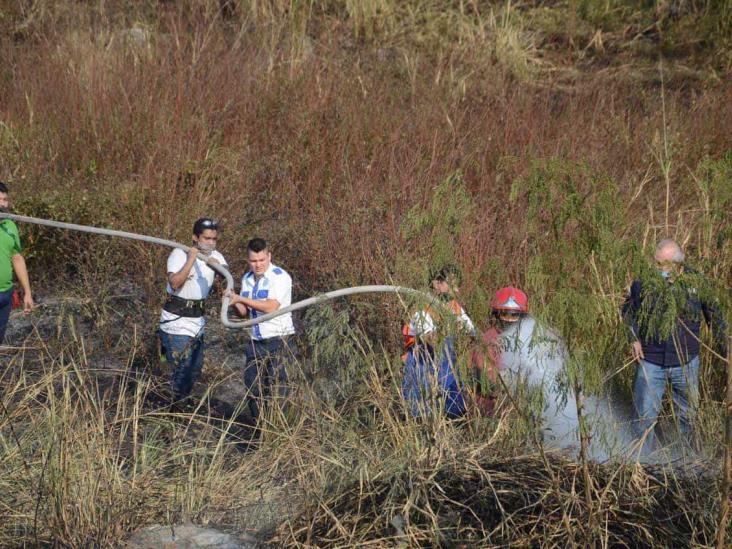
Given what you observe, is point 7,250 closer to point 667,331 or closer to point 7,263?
point 7,263

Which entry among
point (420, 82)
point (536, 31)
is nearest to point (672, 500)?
point (420, 82)

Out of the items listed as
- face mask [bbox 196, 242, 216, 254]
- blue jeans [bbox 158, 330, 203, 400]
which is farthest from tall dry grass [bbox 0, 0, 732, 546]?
face mask [bbox 196, 242, 216, 254]

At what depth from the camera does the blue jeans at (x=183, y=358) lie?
6.10 meters

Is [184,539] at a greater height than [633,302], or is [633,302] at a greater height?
[633,302]

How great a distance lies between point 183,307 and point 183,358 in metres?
0.34

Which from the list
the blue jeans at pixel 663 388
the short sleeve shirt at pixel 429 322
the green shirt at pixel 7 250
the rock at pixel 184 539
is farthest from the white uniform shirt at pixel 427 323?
the green shirt at pixel 7 250

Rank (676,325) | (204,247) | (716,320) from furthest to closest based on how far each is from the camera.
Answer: (204,247)
(676,325)
(716,320)

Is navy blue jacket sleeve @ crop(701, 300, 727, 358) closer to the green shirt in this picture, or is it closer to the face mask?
the face mask

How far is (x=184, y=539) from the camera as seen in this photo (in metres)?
4.09

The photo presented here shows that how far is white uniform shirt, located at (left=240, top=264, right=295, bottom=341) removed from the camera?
5.87 metres

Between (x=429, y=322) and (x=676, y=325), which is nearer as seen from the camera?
(x=429, y=322)

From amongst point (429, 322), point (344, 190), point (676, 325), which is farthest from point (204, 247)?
point (676, 325)

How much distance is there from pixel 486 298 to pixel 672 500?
1.15m

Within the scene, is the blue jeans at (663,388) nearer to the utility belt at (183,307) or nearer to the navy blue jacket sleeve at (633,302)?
the navy blue jacket sleeve at (633,302)
